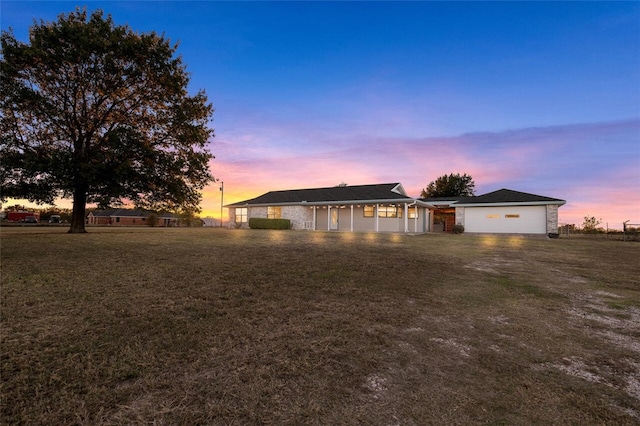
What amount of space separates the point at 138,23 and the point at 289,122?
10337 mm

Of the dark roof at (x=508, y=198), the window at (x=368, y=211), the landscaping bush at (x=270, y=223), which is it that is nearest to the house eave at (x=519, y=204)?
the dark roof at (x=508, y=198)

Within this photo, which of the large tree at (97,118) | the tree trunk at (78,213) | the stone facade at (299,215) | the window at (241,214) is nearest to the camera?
the large tree at (97,118)

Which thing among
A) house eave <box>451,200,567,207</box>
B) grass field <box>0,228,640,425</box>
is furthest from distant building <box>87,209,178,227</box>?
grass field <box>0,228,640,425</box>

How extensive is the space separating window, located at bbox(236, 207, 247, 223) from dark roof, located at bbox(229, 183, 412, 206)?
0.64 m

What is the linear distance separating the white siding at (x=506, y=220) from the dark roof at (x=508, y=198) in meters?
0.66

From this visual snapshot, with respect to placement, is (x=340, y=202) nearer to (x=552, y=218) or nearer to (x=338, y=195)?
(x=338, y=195)

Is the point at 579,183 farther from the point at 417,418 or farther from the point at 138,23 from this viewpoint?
the point at 138,23

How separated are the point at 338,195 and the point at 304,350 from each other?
26.7m

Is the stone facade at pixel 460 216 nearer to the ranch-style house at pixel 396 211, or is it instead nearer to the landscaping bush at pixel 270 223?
the ranch-style house at pixel 396 211

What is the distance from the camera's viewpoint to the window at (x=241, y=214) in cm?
3309

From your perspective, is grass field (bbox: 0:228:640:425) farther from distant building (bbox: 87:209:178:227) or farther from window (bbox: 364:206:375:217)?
distant building (bbox: 87:209:178:227)

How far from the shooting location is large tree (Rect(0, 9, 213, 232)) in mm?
14258

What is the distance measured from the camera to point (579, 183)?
25578 mm

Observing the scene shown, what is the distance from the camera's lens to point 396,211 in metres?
26.0
